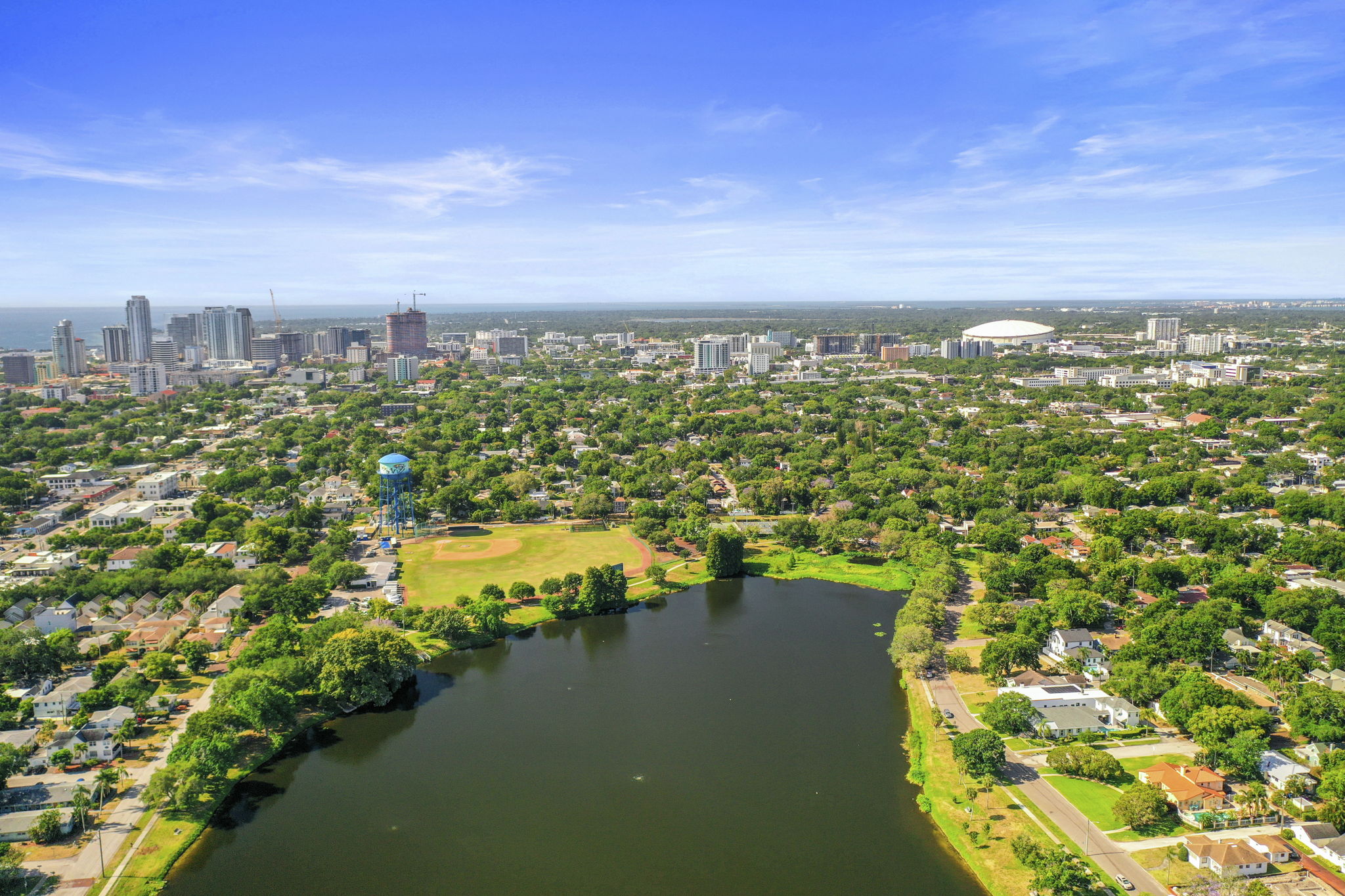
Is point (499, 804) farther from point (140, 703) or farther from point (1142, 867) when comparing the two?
point (1142, 867)

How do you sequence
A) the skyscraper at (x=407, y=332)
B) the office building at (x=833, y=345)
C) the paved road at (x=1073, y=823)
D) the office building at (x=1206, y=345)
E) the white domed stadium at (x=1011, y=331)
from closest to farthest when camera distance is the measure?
the paved road at (x=1073, y=823) < the white domed stadium at (x=1011, y=331) < the office building at (x=1206, y=345) < the office building at (x=833, y=345) < the skyscraper at (x=407, y=332)

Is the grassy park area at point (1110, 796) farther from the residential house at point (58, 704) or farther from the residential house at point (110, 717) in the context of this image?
the residential house at point (58, 704)

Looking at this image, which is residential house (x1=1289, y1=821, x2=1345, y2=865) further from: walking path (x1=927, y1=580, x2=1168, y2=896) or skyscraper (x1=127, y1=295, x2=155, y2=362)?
skyscraper (x1=127, y1=295, x2=155, y2=362)

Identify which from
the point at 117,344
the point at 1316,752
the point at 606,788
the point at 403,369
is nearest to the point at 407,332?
the point at 403,369

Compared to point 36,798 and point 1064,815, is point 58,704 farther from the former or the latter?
point 1064,815

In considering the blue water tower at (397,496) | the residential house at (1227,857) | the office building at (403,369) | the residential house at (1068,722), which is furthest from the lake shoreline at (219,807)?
the office building at (403,369)

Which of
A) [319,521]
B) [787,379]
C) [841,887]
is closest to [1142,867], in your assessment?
[841,887]
